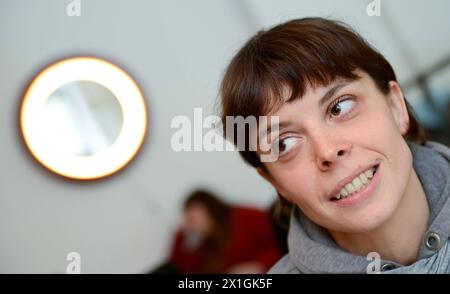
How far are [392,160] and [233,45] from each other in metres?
0.41

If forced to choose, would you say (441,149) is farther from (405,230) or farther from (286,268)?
(286,268)

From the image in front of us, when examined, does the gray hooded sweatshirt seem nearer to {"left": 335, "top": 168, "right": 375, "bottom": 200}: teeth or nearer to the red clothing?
{"left": 335, "top": 168, "right": 375, "bottom": 200}: teeth

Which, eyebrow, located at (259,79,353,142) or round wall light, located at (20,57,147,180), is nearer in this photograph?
eyebrow, located at (259,79,353,142)

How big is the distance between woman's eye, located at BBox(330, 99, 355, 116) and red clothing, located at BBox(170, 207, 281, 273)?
0.73 metres

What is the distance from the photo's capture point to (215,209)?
53.1 inches

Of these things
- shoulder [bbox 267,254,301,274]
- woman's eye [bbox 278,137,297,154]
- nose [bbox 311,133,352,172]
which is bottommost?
shoulder [bbox 267,254,301,274]

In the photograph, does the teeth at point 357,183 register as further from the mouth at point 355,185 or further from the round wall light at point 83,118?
the round wall light at point 83,118

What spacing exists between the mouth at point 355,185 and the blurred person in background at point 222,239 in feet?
2.26

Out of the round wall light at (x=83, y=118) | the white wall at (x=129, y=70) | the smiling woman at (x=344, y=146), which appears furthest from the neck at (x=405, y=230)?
the round wall light at (x=83, y=118)

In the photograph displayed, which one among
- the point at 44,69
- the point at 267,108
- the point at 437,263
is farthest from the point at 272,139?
the point at 44,69

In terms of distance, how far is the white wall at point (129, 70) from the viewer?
0.91 m

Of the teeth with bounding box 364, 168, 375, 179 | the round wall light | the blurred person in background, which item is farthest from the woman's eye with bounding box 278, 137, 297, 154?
the blurred person in background

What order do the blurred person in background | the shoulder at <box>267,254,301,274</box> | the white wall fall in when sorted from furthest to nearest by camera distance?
the blurred person in background → the white wall → the shoulder at <box>267,254,301,274</box>

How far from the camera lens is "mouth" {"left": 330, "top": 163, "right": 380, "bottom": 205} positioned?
61cm
